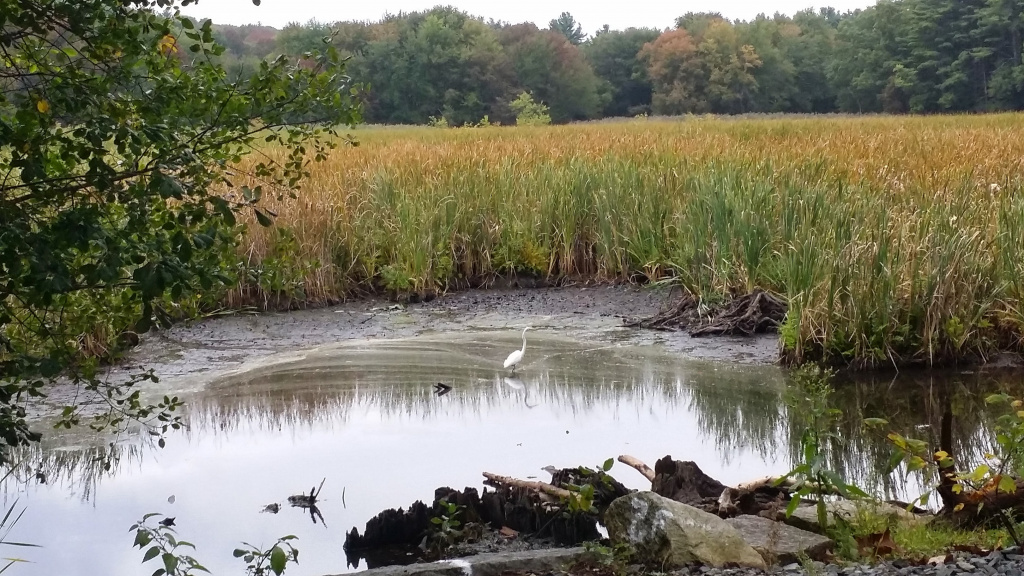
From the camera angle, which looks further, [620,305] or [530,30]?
[530,30]

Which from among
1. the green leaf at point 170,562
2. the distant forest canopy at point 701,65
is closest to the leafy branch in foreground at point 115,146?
the green leaf at point 170,562

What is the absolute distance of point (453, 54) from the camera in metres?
62.4

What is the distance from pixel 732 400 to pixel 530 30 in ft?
241

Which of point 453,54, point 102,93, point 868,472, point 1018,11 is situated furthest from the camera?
point 453,54

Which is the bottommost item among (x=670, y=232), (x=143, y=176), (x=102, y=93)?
(x=670, y=232)

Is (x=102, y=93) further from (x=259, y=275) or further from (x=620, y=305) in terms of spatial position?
(x=620, y=305)

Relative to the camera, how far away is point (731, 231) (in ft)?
30.1

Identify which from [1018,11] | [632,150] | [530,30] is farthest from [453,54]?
[632,150]

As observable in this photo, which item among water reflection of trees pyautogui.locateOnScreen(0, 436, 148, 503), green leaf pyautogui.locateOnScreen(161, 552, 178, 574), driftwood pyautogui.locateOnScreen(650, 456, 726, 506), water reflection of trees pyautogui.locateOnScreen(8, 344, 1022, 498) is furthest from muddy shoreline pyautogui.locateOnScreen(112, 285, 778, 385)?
green leaf pyautogui.locateOnScreen(161, 552, 178, 574)

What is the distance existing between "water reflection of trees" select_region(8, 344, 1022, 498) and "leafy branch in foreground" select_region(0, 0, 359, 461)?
2.65m

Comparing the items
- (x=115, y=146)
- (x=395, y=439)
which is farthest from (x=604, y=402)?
(x=115, y=146)

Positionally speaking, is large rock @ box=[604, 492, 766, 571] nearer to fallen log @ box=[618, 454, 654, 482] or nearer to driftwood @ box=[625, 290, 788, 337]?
fallen log @ box=[618, 454, 654, 482]

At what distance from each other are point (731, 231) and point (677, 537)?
5.86 metres

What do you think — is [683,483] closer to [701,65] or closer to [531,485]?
[531,485]
